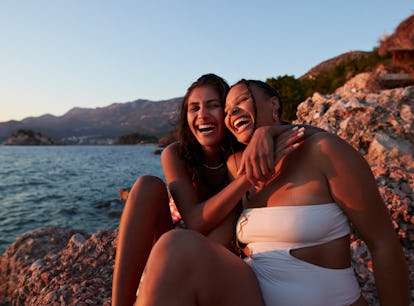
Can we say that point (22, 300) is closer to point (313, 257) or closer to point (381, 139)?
point (313, 257)

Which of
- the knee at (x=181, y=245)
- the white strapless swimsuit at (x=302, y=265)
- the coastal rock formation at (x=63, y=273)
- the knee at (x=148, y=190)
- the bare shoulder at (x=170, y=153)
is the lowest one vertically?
the coastal rock formation at (x=63, y=273)

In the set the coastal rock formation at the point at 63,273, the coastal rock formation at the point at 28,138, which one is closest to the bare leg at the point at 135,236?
the coastal rock formation at the point at 63,273

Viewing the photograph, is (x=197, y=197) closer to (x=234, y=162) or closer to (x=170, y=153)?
(x=234, y=162)

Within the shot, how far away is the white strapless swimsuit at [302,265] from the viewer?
164cm

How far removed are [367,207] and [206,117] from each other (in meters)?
1.41

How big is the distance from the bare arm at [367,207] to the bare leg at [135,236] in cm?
113

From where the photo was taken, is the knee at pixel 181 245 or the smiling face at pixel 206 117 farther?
the smiling face at pixel 206 117

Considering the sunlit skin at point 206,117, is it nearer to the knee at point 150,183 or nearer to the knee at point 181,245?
the knee at point 150,183

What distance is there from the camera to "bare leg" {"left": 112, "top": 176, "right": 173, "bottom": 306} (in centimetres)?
203

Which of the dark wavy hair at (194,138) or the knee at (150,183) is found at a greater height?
the dark wavy hair at (194,138)

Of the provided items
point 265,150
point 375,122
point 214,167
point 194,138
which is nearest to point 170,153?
point 194,138

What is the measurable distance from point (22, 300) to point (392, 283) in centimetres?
396

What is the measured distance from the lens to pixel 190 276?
1.44 m

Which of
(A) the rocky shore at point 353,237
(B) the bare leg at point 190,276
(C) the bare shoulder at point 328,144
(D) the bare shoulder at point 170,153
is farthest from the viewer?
(A) the rocky shore at point 353,237
